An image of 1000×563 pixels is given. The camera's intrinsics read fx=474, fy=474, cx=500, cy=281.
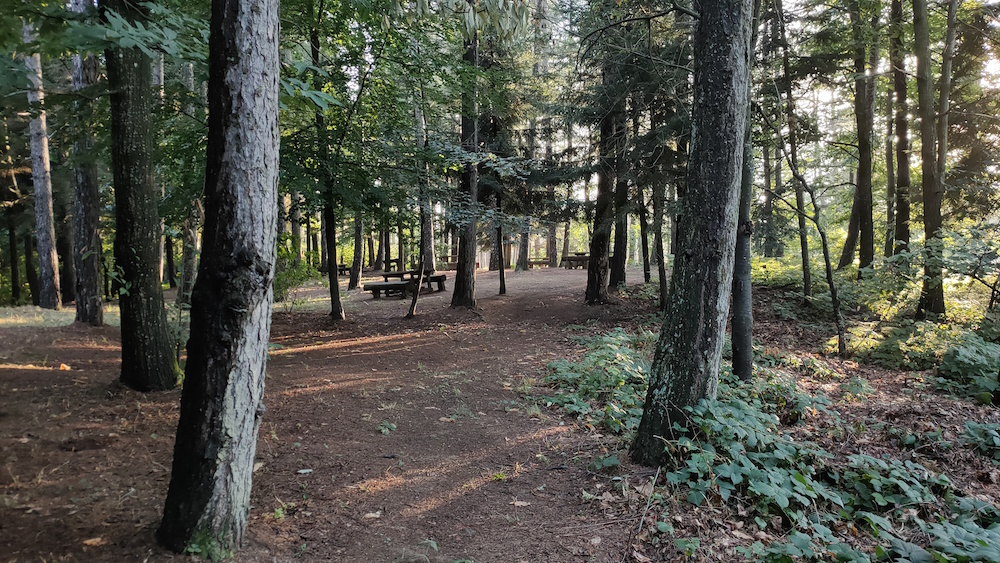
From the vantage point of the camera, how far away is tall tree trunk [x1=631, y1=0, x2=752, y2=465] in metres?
3.96

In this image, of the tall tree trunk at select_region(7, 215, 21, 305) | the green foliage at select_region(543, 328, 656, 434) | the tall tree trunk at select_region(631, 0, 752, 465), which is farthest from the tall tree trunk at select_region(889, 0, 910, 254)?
the tall tree trunk at select_region(7, 215, 21, 305)

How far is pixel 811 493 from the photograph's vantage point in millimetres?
3395

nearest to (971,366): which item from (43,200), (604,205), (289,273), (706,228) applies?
(706,228)

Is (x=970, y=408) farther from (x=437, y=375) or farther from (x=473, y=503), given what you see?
(x=437, y=375)

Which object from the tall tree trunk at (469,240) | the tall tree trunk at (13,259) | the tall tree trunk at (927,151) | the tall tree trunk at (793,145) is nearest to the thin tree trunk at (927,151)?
the tall tree trunk at (927,151)

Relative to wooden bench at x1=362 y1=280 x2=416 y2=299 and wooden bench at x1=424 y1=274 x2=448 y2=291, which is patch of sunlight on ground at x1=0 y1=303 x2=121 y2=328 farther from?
wooden bench at x1=424 y1=274 x2=448 y2=291

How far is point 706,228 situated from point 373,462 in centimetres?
367

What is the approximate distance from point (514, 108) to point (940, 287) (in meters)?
12.1

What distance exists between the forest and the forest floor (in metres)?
0.03

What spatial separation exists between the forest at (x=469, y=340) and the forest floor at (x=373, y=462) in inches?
1.2

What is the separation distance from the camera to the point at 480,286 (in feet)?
58.7

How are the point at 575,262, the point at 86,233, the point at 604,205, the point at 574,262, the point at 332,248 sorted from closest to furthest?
1. the point at 86,233
2. the point at 332,248
3. the point at 604,205
4. the point at 575,262
5. the point at 574,262

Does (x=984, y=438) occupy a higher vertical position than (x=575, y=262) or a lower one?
lower

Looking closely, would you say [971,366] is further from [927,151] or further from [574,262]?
[574,262]
